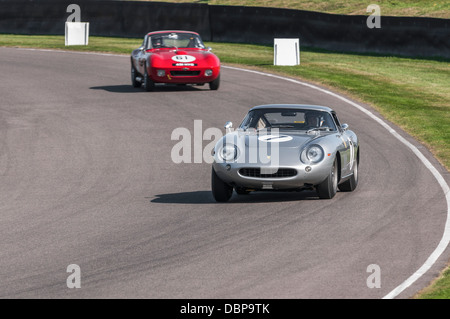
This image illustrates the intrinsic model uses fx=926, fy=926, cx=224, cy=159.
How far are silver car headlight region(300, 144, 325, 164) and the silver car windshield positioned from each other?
0.94 metres

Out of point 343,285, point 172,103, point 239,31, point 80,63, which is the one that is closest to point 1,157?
point 172,103

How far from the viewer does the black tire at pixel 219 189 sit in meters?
12.4

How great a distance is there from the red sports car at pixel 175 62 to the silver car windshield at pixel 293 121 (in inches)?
382

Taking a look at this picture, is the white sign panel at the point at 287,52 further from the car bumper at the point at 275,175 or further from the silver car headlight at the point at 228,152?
the car bumper at the point at 275,175

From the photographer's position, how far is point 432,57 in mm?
30062

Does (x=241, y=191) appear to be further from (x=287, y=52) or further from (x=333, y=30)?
(x=333, y=30)

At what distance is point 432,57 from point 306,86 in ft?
23.3

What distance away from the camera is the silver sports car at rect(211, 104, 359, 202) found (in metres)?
12.0

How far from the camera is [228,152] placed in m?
12.2

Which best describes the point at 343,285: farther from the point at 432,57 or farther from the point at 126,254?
the point at 432,57

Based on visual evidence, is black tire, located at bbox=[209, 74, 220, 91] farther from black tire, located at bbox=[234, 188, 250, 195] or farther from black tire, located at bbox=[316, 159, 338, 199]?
black tire, located at bbox=[316, 159, 338, 199]

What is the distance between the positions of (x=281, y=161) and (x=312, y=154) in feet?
1.47

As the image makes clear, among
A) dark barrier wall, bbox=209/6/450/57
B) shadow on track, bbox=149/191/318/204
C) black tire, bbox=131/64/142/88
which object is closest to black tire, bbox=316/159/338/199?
shadow on track, bbox=149/191/318/204

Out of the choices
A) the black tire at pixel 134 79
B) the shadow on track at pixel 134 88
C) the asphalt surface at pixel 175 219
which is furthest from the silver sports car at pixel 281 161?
the black tire at pixel 134 79
